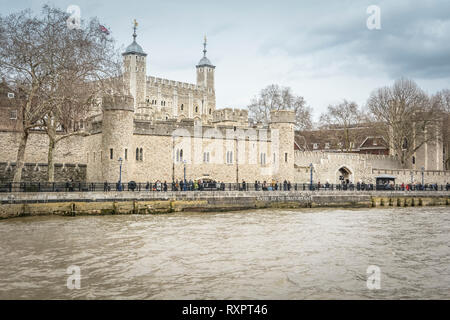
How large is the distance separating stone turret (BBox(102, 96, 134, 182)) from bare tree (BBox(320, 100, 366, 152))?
3417cm

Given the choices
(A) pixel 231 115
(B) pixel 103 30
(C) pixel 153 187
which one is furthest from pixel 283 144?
(B) pixel 103 30

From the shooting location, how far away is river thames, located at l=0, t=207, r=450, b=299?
1156 centimetres

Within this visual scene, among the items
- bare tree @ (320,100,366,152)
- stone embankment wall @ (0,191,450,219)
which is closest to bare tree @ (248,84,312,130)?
bare tree @ (320,100,366,152)

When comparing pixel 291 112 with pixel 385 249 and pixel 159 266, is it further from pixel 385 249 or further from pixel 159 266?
pixel 159 266

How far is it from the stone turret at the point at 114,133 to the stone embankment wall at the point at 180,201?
4532mm

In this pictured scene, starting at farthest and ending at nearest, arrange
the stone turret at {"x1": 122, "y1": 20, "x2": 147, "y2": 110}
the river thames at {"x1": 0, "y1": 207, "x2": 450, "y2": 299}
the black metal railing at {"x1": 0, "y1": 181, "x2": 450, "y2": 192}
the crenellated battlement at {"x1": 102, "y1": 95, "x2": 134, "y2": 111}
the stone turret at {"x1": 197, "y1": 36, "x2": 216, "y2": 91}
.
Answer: the stone turret at {"x1": 197, "y1": 36, "x2": 216, "y2": 91}, the stone turret at {"x1": 122, "y1": 20, "x2": 147, "y2": 110}, the crenellated battlement at {"x1": 102, "y1": 95, "x2": 134, "y2": 111}, the black metal railing at {"x1": 0, "y1": 181, "x2": 450, "y2": 192}, the river thames at {"x1": 0, "y1": 207, "x2": 450, "y2": 299}

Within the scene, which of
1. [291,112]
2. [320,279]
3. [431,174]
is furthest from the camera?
[431,174]

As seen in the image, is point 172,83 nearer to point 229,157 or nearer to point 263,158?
point 263,158

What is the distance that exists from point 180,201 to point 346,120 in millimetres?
37431

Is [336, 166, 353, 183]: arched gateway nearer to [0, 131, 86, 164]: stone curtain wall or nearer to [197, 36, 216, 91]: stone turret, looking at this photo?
[0, 131, 86, 164]: stone curtain wall
